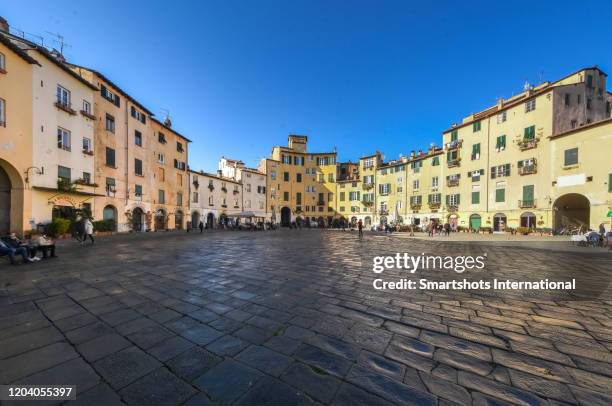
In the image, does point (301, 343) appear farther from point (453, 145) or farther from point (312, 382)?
point (453, 145)

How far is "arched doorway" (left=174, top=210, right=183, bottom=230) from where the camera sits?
2738cm

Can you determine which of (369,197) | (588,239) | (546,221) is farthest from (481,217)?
(369,197)

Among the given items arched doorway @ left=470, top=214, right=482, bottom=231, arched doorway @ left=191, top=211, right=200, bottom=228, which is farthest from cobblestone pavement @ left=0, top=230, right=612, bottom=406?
arched doorway @ left=191, top=211, right=200, bottom=228

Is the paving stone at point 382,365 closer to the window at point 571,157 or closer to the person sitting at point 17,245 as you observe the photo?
the person sitting at point 17,245

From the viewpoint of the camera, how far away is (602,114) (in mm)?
22688

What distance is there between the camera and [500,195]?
2467 cm

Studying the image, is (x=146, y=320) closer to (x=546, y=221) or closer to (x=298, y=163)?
(x=546, y=221)

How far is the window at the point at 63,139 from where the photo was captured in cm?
1478

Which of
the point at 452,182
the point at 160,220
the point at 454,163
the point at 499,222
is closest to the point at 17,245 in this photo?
the point at 160,220

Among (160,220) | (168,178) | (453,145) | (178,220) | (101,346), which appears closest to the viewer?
(101,346)

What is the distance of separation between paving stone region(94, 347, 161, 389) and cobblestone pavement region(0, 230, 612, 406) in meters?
0.01

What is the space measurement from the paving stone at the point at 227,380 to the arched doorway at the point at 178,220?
2879 cm

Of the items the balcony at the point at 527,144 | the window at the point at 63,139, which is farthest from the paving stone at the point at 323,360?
the balcony at the point at 527,144

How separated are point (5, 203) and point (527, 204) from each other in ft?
124
